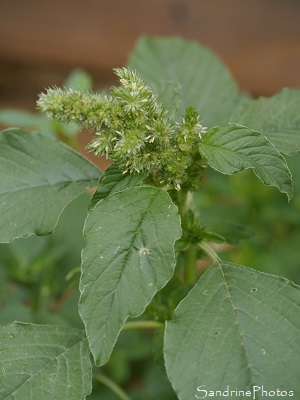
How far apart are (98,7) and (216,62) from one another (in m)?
1.48

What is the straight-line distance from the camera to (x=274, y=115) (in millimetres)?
873

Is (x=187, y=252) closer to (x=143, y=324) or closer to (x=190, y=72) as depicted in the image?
(x=143, y=324)

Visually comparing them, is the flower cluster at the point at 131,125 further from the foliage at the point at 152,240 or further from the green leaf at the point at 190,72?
the green leaf at the point at 190,72

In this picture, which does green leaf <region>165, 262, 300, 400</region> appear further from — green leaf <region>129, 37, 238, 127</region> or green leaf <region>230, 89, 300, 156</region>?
green leaf <region>129, 37, 238, 127</region>

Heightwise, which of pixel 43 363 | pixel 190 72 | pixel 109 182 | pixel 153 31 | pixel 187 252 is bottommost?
pixel 43 363

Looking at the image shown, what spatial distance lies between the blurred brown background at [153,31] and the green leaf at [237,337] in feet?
5.71

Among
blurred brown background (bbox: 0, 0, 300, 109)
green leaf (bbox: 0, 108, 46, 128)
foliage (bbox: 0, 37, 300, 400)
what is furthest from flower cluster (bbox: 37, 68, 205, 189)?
blurred brown background (bbox: 0, 0, 300, 109)

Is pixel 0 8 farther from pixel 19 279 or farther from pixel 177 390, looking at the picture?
pixel 177 390

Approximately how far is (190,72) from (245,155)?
402 mm

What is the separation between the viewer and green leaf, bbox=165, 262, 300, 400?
627 millimetres

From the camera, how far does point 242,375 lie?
63 centimetres

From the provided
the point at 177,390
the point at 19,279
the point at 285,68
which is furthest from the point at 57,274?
the point at 285,68

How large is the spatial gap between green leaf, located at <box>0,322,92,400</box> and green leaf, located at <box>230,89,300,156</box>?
0.36 meters

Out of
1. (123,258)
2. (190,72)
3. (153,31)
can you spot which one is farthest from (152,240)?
(153,31)
